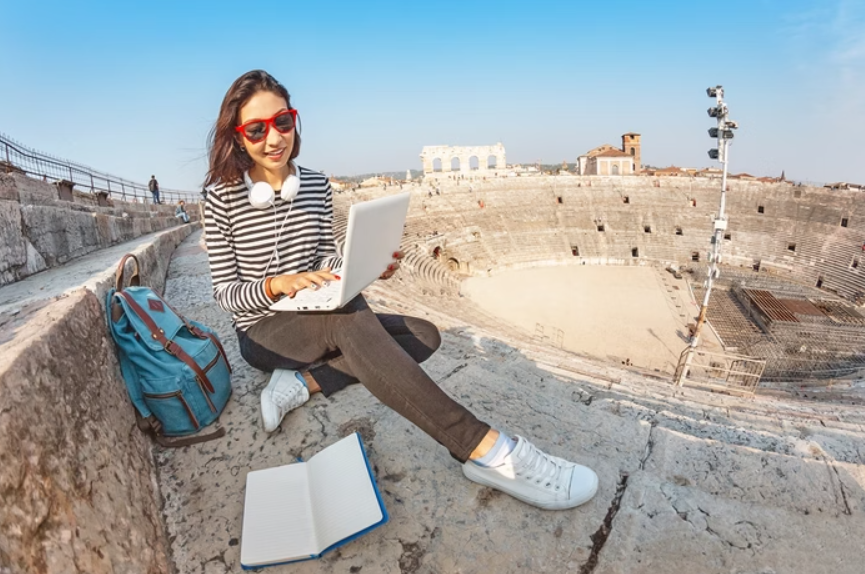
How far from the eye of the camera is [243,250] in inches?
83.7

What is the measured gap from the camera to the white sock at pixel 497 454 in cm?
162

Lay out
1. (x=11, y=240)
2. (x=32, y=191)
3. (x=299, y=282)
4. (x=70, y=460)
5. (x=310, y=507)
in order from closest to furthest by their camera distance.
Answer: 1. (x=70, y=460)
2. (x=310, y=507)
3. (x=299, y=282)
4. (x=11, y=240)
5. (x=32, y=191)

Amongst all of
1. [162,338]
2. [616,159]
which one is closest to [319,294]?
[162,338]

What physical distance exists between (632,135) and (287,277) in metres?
39.7

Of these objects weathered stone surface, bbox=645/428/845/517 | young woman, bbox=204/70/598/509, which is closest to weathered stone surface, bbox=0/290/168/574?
young woman, bbox=204/70/598/509

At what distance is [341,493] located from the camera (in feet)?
5.13

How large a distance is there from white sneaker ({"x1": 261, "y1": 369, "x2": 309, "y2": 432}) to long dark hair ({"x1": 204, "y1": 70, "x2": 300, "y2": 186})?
3.15ft

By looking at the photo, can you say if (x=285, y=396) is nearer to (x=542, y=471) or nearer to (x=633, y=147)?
(x=542, y=471)

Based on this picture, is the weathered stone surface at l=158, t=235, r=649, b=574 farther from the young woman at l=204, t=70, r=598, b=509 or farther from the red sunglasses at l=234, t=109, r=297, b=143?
the red sunglasses at l=234, t=109, r=297, b=143

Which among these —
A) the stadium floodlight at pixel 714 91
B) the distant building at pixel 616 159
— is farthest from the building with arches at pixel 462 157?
the stadium floodlight at pixel 714 91

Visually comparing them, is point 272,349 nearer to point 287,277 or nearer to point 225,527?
point 287,277

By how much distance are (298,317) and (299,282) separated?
8.1 inches

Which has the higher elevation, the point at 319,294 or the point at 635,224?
the point at 319,294

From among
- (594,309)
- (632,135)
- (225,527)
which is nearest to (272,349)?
(225,527)
